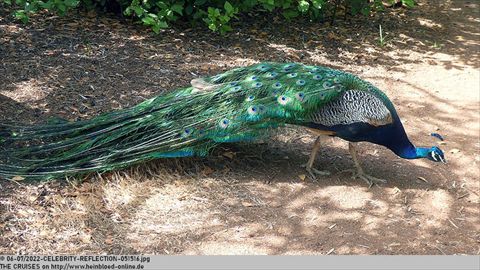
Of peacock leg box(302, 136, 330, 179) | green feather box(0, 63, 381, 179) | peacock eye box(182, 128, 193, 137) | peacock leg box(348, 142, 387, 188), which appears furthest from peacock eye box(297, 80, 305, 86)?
peacock eye box(182, 128, 193, 137)

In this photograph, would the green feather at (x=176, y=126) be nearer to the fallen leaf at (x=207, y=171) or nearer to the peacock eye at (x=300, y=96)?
the peacock eye at (x=300, y=96)

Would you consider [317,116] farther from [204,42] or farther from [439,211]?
[204,42]

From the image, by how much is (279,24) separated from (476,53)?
2422 mm

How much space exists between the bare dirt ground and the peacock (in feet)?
0.60

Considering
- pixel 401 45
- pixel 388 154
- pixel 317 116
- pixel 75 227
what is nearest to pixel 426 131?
pixel 388 154

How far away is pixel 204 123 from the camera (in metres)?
3.94

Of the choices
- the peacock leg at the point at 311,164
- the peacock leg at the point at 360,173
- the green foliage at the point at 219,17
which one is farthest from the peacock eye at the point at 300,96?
the green foliage at the point at 219,17

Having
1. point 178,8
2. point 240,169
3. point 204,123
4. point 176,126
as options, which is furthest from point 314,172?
point 178,8

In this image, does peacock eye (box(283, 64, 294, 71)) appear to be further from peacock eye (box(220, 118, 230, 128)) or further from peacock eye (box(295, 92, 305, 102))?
peacock eye (box(220, 118, 230, 128))

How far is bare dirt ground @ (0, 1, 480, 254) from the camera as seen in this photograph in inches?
140

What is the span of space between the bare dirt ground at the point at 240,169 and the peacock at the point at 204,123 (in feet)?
0.60

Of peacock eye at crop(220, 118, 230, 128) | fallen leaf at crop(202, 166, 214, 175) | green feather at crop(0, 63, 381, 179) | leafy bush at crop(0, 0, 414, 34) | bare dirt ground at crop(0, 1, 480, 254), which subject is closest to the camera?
bare dirt ground at crop(0, 1, 480, 254)

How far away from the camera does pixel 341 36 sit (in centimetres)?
711

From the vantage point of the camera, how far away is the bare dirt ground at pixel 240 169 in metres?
3.55
